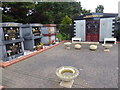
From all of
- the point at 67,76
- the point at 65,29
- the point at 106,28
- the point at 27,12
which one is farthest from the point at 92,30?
the point at 67,76

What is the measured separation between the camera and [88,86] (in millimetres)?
3510

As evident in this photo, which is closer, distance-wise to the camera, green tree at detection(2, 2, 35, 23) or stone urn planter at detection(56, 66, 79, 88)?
stone urn planter at detection(56, 66, 79, 88)

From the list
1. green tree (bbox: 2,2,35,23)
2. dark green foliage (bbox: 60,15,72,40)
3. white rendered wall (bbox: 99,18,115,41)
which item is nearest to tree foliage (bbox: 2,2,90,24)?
green tree (bbox: 2,2,35,23)

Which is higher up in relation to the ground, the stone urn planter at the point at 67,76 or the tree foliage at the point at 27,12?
the tree foliage at the point at 27,12

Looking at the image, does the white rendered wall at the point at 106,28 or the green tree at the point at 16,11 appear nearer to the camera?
the green tree at the point at 16,11

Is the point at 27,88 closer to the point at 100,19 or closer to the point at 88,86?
the point at 88,86

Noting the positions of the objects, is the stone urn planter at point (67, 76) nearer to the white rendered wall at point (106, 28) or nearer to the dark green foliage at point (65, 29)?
the white rendered wall at point (106, 28)

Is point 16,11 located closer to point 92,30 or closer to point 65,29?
point 65,29

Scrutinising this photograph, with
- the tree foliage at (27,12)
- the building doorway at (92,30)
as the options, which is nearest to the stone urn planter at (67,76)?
the tree foliage at (27,12)

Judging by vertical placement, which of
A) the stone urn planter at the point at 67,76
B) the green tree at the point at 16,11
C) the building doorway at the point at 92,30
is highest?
the green tree at the point at 16,11

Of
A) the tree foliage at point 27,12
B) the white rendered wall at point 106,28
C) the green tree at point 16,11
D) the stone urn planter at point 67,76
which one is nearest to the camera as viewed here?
the stone urn planter at point 67,76

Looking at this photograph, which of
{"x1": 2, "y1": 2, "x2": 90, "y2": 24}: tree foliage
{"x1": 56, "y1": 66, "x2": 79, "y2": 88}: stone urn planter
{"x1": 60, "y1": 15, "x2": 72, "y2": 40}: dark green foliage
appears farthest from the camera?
{"x1": 60, "y1": 15, "x2": 72, "y2": 40}: dark green foliage

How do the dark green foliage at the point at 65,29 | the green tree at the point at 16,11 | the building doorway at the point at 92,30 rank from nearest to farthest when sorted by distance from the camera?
the green tree at the point at 16,11 < the building doorway at the point at 92,30 < the dark green foliage at the point at 65,29

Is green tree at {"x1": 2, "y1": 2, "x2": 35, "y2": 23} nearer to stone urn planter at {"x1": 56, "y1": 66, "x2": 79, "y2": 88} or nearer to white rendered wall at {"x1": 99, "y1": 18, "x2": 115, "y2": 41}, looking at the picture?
white rendered wall at {"x1": 99, "y1": 18, "x2": 115, "y2": 41}
